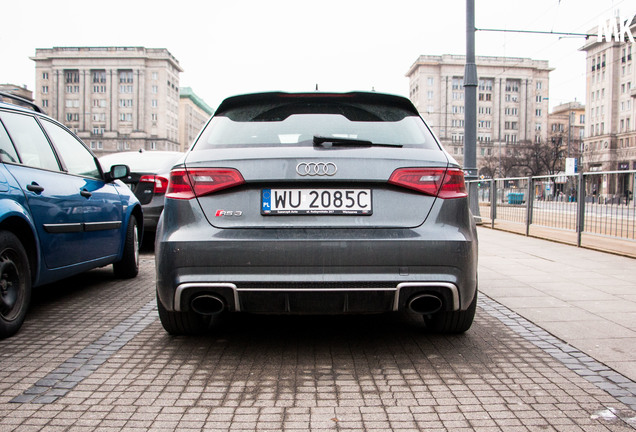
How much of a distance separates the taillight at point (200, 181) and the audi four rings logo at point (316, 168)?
1.07 feet

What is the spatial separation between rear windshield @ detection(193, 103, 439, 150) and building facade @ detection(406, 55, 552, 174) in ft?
374

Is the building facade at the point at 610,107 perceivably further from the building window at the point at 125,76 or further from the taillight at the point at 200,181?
the taillight at the point at 200,181

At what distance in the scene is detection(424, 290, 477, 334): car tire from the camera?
3877 mm

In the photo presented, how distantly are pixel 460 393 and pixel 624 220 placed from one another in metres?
7.52

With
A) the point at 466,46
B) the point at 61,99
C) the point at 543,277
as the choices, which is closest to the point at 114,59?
the point at 61,99

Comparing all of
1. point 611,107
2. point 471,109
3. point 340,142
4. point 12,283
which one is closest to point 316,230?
point 340,142

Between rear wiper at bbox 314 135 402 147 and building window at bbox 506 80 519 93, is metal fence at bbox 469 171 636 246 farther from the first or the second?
building window at bbox 506 80 519 93

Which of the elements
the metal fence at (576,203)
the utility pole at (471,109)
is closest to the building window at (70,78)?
the utility pole at (471,109)

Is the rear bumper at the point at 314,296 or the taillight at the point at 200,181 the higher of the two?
the taillight at the point at 200,181

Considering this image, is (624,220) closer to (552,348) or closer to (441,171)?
(552,348)

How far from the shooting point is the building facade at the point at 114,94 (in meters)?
A: 119

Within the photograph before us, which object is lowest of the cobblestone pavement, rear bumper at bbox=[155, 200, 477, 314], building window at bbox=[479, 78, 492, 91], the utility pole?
Answer: the cobblestone pavement

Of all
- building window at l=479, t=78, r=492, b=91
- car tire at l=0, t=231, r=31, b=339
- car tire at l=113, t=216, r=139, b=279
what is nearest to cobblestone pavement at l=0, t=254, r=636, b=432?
car tire at l=0, t=231, r=31, b=339

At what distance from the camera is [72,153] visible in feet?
18.0
